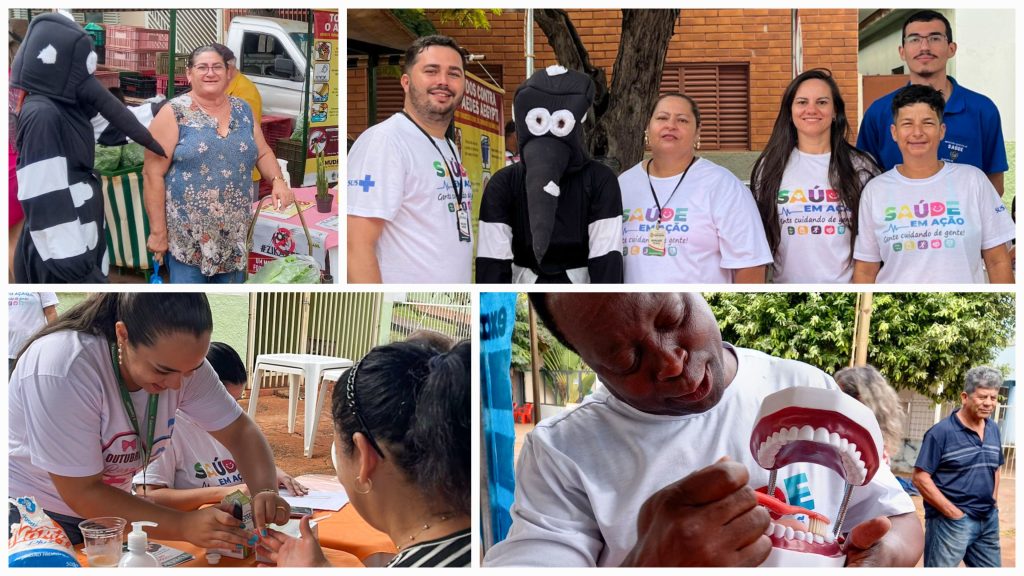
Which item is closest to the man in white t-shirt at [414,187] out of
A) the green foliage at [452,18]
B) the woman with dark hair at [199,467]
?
the green foliage at [452,18]

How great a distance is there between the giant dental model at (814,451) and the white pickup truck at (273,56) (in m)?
2.22

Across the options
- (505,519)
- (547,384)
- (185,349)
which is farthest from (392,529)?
(185,349)

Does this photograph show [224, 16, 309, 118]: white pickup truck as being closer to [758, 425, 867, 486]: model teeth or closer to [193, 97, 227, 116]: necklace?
[193, 97, 227, 116]: necklace

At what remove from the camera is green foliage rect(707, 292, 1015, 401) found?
415 cm

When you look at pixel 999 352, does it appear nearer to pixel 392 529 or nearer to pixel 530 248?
pixel 530 248

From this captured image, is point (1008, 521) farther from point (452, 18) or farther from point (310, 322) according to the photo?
point (452, 18)

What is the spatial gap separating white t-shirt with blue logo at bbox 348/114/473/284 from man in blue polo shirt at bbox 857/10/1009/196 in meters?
1.68

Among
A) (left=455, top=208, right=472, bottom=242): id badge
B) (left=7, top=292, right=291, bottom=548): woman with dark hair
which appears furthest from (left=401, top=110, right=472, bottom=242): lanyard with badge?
(left=7, top=292, right=291, bottom=548): woman with dark hair

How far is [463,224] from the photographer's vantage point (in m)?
4.35

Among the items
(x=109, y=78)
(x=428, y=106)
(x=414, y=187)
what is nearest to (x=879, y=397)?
(x=414, y=187)

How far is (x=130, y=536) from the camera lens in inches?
160

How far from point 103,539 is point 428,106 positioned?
202 centimetres

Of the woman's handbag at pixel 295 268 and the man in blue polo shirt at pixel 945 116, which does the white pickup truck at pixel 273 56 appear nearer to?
the woman's handbag at pixel 295 268
